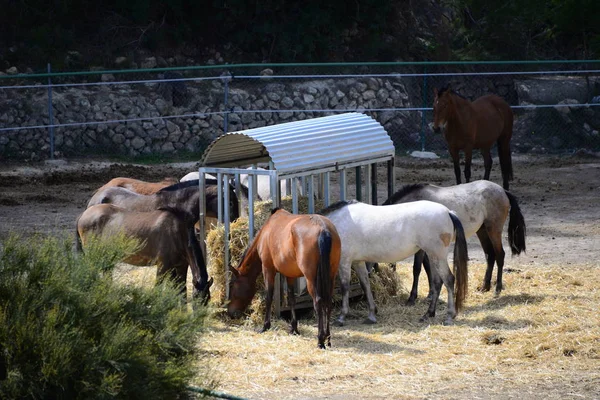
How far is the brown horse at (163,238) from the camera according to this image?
885 centimetres

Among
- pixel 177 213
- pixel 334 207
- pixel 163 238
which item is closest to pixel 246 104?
pixel 177 213

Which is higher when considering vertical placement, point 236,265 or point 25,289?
point 25,289

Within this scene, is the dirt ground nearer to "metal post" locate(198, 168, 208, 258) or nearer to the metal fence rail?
the metal fence rail

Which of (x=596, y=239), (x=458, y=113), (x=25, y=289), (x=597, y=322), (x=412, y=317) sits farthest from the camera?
(x=458, y=113)

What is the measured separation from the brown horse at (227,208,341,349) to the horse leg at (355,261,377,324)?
728mm

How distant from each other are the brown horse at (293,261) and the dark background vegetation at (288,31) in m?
14.0

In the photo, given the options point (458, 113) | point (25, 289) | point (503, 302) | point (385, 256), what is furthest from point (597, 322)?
point (458, 113)

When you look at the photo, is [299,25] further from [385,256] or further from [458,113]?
[385,256]

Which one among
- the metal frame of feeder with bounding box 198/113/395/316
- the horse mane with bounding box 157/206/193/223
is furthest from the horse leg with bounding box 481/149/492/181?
the horse mane with bounding box 157/206/193/223

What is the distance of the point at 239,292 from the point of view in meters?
8.77

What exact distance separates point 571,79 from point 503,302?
14.2 m

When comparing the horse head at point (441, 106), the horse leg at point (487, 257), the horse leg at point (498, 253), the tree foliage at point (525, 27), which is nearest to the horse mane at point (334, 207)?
the horse leg at point (498, 253)

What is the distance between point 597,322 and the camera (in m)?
8.55

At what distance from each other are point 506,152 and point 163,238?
31.0 feet
